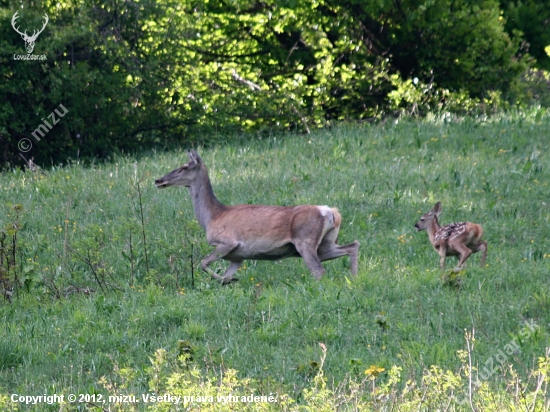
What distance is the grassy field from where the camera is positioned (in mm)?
7531

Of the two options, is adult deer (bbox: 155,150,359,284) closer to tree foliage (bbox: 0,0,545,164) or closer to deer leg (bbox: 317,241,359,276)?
deer leg (bbox: 317,241,359,276)

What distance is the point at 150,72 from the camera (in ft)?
67.5

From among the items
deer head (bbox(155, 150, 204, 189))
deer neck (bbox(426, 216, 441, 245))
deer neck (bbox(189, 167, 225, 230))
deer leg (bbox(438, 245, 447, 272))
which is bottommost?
deer leg (bbox(438, 245, 447, 272))

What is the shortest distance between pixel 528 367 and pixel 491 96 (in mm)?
16725

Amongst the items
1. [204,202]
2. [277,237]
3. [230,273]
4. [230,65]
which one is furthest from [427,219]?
[230,65]

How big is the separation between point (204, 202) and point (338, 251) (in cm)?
178

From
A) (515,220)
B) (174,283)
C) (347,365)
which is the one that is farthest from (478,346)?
(515,220)

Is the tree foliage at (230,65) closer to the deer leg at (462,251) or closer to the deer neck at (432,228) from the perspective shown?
the deer neck at (432,228)

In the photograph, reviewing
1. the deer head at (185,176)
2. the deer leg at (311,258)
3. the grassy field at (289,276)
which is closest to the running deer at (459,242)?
the grassy field at (289,276)

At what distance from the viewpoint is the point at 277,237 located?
10.0 m

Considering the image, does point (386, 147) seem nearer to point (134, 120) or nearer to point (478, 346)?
point (134, 120)

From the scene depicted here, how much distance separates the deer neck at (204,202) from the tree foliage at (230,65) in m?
8.49

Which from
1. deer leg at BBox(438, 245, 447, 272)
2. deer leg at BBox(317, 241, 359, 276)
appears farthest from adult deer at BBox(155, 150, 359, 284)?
deer leg at BBox(438, 245, 447, 272)

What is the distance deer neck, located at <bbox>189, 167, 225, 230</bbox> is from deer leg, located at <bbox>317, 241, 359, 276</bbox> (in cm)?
135
